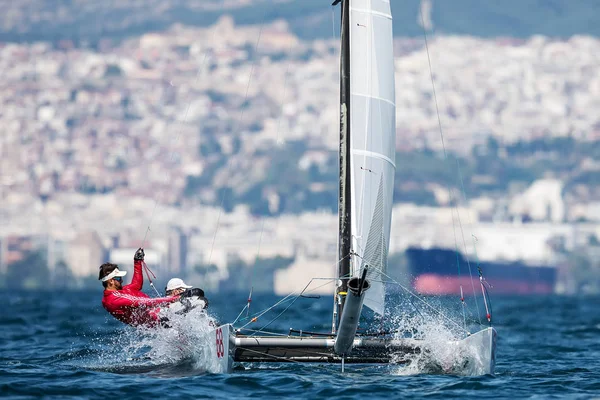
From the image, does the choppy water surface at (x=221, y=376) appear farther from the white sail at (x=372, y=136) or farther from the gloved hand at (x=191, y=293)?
the white sail at (x=372, y=136)

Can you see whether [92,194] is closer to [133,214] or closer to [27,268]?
[133,214]

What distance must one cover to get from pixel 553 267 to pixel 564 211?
50.1 m

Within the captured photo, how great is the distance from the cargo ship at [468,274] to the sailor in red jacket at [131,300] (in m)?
72.7

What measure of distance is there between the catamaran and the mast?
0.4 inches

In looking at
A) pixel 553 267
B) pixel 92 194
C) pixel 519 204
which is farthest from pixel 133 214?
pixel 553 267

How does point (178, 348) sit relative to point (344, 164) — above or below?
below

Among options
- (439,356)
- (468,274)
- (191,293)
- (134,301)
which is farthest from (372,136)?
(468,274)

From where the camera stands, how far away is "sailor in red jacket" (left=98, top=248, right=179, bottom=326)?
14.9 m

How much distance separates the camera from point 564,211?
160875 millimetres

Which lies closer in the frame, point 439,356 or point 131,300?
point 439,356

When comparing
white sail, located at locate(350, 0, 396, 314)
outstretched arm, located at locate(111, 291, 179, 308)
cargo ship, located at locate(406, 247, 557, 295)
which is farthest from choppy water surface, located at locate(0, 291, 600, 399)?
cargo ship, located at locate(406, 247, 557, 295)

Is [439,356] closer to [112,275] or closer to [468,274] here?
[112,275]

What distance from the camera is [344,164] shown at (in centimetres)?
1500

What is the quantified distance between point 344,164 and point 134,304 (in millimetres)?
2751
